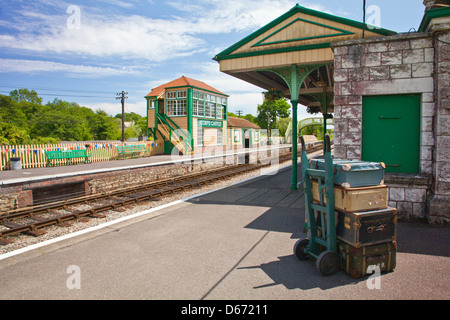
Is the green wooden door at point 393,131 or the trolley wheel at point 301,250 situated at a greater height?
the green wooden door at point 393,131

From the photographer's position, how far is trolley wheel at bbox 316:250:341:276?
3.94m

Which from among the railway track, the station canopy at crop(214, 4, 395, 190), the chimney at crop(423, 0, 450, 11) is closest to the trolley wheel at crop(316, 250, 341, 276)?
the railway track

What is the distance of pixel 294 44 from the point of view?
921 centimetres

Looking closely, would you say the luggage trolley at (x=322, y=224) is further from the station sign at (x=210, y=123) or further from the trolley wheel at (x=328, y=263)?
the station sign at (x=210, y=123)

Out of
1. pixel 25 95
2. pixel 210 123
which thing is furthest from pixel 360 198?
pixel 25 95

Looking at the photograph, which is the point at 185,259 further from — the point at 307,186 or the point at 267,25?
the point at 267,25

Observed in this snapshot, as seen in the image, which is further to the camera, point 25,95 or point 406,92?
point 25,95

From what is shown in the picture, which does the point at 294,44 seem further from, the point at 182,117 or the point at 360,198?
the point at 182,117

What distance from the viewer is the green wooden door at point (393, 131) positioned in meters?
6.67

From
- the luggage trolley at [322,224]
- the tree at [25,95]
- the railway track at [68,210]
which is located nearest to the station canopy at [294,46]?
the railway track at [68,210]

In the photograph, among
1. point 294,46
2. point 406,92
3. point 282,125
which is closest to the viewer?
point 406,92

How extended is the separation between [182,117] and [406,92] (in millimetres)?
23738

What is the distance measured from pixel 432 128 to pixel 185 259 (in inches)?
234
